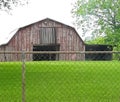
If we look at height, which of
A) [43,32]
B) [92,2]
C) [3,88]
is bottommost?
[3,88]

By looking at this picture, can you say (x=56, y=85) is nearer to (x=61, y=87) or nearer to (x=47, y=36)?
(x=61, y=87)

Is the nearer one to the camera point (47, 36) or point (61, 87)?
point (61, 87)

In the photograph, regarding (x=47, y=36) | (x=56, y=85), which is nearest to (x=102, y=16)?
(x=47, y=36)

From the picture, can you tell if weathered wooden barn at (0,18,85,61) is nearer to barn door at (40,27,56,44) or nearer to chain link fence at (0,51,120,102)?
barn door at (40,27,56,44)

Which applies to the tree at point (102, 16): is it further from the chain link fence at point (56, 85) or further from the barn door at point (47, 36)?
the chain link fence at point (56, 85)

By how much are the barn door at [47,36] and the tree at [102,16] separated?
15.2m

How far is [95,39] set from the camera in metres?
69.8

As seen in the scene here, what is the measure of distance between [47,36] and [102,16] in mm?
18865

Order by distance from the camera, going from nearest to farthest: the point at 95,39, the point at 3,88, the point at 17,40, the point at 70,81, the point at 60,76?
the point at 3,88, the point at 70,81, the point at 60,76, the point at 17,40, the point at 95,39

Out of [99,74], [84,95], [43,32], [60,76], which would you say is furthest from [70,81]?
[43,32]

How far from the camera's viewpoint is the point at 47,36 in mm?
49906

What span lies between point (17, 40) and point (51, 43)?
4.33 metres

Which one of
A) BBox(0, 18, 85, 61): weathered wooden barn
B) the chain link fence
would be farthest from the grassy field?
BBox(0, 18, 85, 61): weathered wooden barn

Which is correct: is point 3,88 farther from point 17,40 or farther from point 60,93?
point 17,40
